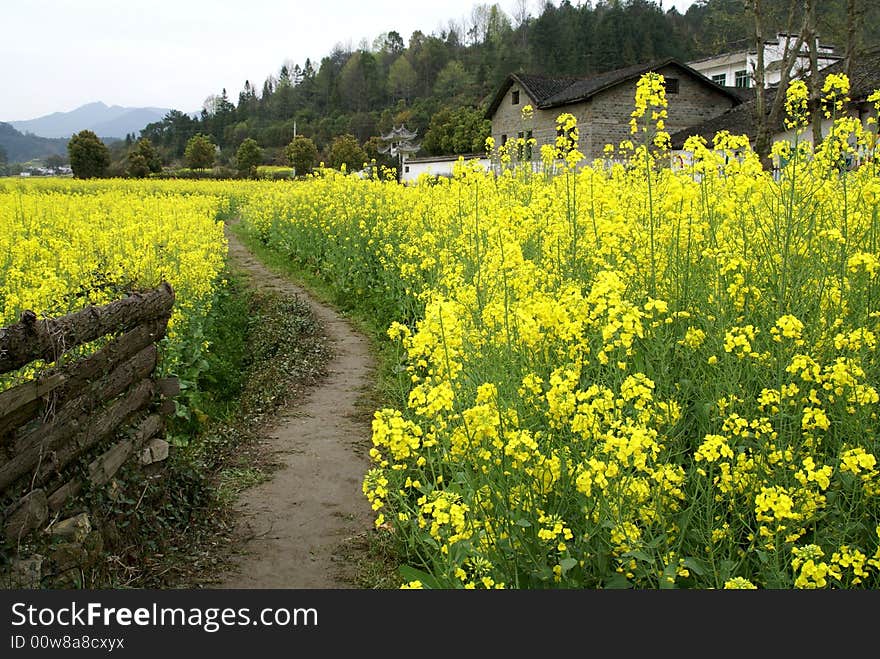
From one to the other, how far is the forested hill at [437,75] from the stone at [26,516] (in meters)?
45.6

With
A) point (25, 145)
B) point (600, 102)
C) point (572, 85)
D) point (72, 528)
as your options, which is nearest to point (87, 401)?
point (72, 528)

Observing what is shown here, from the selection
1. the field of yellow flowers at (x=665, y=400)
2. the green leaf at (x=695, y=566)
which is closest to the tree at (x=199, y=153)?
the field of yellow flowers at (x=665, y=400)

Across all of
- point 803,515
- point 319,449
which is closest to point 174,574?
point 319,449

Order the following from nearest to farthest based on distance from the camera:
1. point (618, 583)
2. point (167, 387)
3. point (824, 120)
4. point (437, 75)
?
point (618, 583), point (167, 387), point (824, 120), point (437, 75)

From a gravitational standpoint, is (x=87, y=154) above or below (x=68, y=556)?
above

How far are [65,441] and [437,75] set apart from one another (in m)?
101

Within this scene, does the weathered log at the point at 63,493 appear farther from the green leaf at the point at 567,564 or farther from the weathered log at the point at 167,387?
the green leaf at the point at 567,564

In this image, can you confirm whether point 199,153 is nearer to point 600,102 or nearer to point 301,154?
point 301,154

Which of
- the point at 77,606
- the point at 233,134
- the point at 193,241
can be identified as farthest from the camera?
the point at 233,134

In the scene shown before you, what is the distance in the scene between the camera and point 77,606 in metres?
3.25

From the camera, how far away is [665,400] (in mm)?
4062

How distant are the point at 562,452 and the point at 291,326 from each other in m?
7.88

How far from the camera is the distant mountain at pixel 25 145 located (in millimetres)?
44344

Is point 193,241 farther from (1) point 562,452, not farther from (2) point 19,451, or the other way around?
(1) point 562,452
